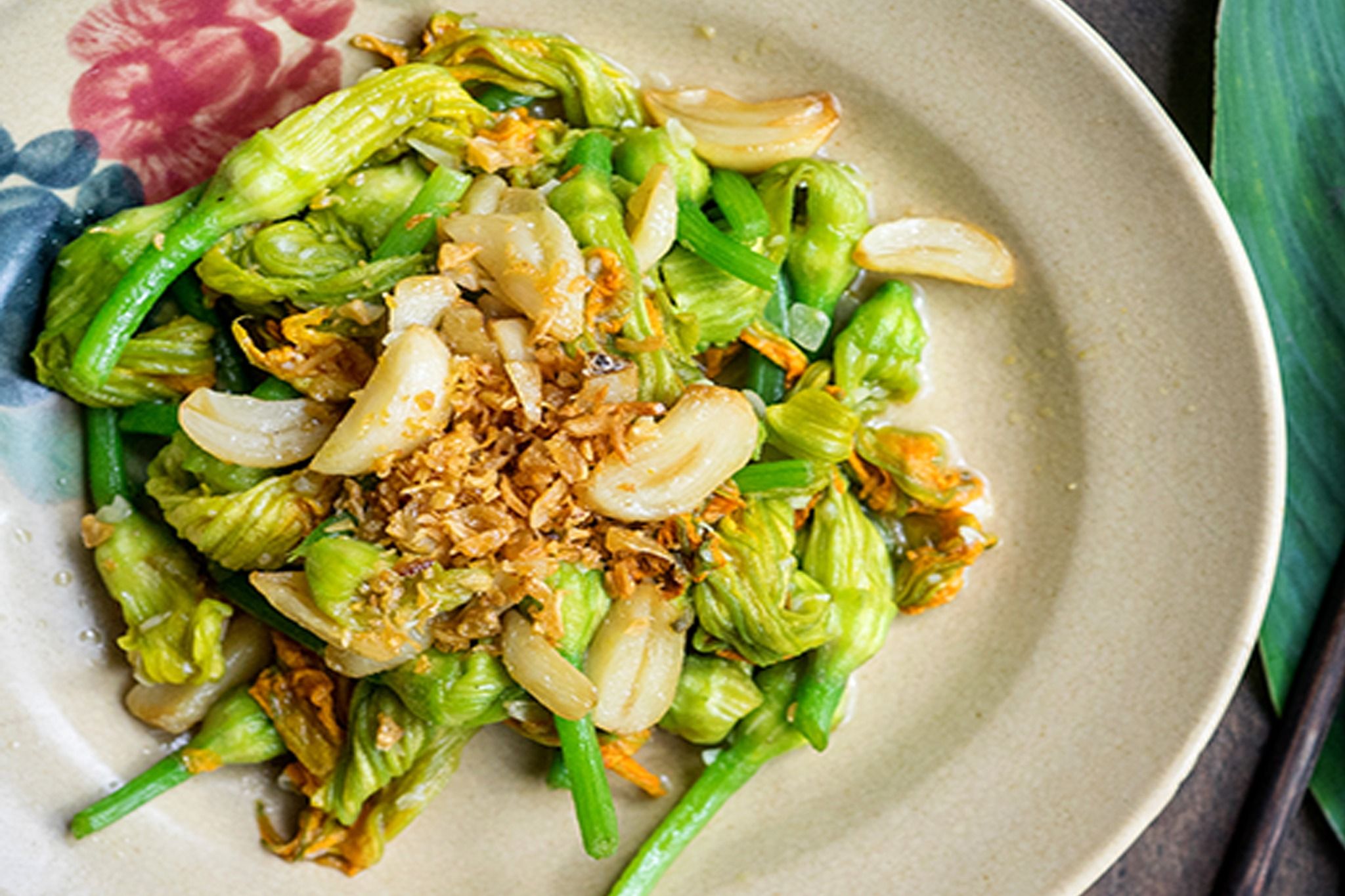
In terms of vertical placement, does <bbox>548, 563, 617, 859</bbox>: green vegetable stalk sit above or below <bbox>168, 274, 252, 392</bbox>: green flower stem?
below

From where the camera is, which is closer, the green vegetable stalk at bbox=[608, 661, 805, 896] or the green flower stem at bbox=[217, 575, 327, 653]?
the green flower stem at bbox=[217, 575, 327, 653]

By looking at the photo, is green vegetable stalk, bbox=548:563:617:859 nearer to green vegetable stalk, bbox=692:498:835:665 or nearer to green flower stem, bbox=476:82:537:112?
green vegetable stalk, bbox=692:498:835:665

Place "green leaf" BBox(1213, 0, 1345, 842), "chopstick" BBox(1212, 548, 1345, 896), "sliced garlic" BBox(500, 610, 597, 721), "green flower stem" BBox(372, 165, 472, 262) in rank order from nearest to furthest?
"sliced garlic" BBox(500, 610, 597, 721), "green flower stem" BBox(372, 165, 472, 262), "green leaf" BBox(1213, 0, 1345, 842), "chopstick" BBox(1212, 548, 1345, 896)

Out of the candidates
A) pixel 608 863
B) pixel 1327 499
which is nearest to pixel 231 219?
pixel 608 863

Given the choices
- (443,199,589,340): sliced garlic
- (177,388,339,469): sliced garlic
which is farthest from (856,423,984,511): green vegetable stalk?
(177,388,339,469): sliced garlic

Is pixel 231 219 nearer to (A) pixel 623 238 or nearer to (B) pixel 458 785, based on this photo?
(A) pixel 623 238

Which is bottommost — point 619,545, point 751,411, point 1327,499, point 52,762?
point 52,762

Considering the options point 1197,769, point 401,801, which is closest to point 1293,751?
point 1197,769
